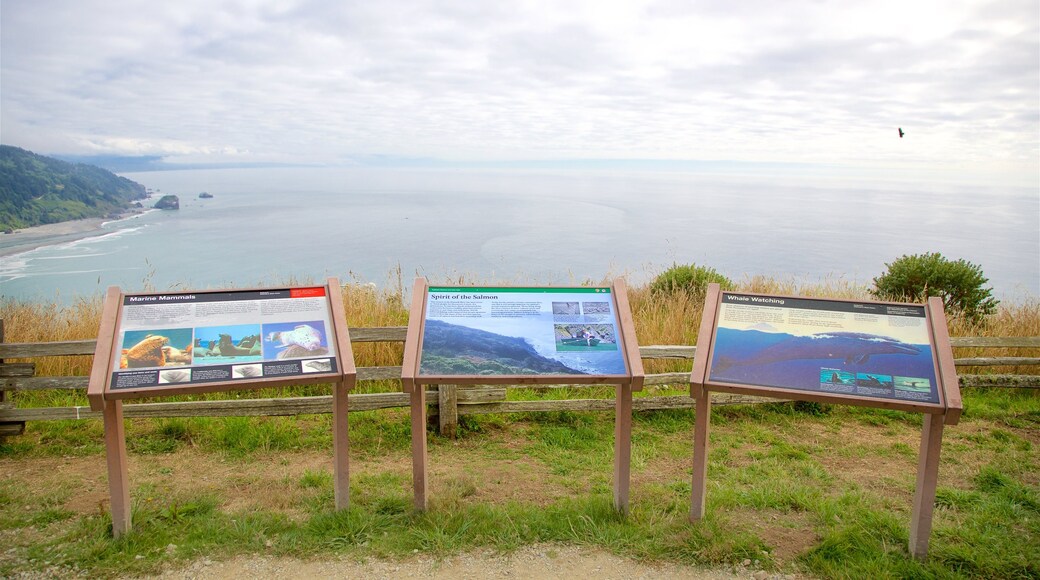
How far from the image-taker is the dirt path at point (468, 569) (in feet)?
11.8

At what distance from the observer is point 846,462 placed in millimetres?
5602

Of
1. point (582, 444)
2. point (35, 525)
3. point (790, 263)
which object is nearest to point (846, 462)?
point (582, 444)

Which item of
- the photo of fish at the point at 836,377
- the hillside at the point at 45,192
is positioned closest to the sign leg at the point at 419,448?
the photo of fish at the point at 836,377

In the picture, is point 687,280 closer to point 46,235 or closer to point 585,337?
point 585,337

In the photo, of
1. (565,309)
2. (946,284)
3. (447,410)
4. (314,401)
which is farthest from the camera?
(946,284)

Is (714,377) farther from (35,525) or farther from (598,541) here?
(35,525)

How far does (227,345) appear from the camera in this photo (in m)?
4.00

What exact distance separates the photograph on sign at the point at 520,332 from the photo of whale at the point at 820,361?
0.67 meters

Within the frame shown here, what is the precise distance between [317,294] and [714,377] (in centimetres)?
256

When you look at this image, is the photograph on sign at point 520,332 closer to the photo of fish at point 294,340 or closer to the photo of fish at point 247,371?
the photo of fish at point 294,340

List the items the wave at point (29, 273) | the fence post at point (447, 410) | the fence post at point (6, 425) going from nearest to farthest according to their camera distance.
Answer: the fence post at point (6, 425), the fence post at point (447, 410), the wave at point (29, 273)

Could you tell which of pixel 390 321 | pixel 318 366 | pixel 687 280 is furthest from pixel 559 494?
pixel 687 280

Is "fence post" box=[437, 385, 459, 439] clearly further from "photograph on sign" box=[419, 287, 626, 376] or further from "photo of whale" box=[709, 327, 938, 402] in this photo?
"photo of whale" box=[709, 327, 938, 402]

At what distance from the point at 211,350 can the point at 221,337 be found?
101 millimetres
